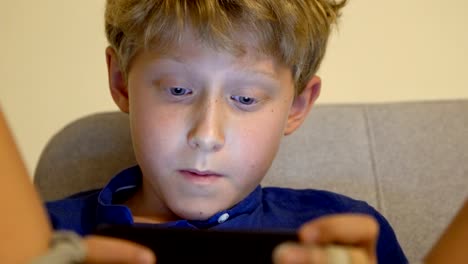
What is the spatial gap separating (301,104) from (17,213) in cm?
61

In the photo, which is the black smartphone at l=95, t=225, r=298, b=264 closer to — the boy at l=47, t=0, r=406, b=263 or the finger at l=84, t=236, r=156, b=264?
the finger at l=84, t=236, r=156, b=264

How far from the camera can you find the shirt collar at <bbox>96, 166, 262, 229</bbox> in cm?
85

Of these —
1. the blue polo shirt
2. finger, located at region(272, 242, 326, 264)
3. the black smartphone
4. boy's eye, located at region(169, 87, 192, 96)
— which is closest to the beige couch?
the blue polo shirt

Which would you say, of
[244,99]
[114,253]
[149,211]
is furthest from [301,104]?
[114,253]

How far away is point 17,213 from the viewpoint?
399 millimetres

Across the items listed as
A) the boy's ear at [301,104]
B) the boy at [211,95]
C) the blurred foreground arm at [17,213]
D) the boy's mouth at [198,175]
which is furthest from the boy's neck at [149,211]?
the blurred foreground arm at [17,213]

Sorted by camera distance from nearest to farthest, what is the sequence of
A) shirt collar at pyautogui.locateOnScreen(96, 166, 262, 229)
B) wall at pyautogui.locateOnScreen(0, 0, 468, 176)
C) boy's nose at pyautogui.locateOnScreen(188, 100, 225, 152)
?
1. boy's nose at pyautogui.locateOnScreen(188, 100, 225, 152)
2. shirt collar at pyautogui.locateOnScreen(96, 166, 262, 229)
3. wall at pyautogui.locateOnScreen(0, 0, 468, 176)

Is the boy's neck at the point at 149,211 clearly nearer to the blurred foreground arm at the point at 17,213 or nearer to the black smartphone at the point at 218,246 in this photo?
the black smartphone at the point at 218,246

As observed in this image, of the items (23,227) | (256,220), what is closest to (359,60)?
(256,220)

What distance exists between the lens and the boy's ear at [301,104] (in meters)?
0.93

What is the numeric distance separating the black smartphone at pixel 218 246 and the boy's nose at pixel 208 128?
0.21m

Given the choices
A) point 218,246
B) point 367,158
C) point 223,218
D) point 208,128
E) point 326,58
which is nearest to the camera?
point 218,246

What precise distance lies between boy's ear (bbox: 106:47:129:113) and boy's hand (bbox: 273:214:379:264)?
0.56 meters

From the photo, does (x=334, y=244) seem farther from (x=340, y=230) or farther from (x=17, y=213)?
(x=17, y=213)
